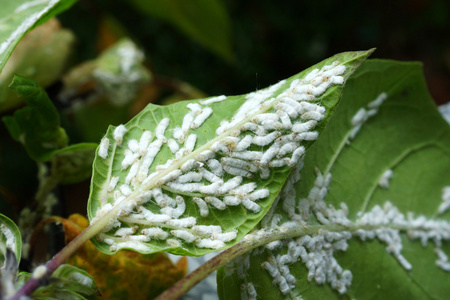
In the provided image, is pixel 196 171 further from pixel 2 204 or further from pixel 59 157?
pixel 2 204

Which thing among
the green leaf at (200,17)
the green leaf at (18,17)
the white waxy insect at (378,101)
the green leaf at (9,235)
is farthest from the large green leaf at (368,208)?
the green leaf at (200,17)

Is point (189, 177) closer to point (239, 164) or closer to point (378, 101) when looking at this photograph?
point (239, 164)

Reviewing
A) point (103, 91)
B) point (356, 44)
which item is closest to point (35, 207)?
point (103, 91)

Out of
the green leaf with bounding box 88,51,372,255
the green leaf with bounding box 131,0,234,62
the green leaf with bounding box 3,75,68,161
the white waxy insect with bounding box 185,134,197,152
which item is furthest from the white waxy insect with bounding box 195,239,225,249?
the green leaf with bounding box 131,0,234,62

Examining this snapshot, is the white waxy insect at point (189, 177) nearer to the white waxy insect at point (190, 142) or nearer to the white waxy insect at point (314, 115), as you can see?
the white waxy insect at point (190, 142)

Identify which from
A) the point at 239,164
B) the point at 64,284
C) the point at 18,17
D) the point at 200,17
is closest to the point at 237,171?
the point at 239,164

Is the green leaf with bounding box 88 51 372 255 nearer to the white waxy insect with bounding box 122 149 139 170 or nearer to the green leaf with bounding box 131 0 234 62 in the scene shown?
the white waxy insect with bounding box 122 149 139 170
